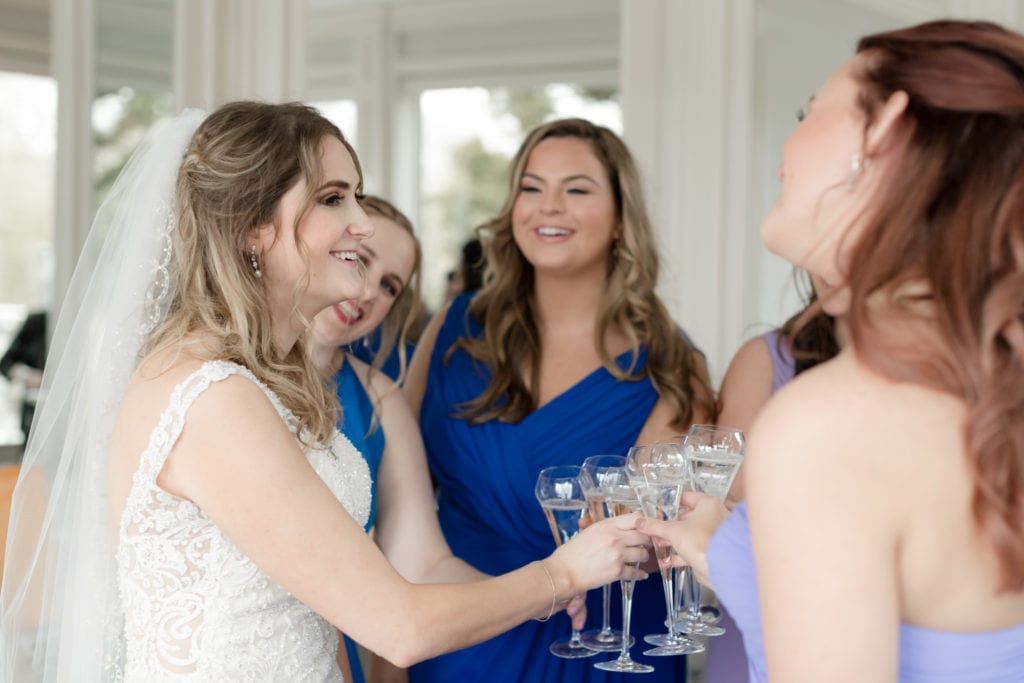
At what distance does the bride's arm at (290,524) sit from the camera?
1749mm

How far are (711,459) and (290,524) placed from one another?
0.76 metres

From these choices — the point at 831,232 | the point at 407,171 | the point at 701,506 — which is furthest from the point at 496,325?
the point at 407,171

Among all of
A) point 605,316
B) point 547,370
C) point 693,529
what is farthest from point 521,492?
point 693,529

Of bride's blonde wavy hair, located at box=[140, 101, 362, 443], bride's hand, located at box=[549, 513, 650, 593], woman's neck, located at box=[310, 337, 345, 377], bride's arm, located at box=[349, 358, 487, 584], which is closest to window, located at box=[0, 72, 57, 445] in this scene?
woman's neck, located at box=[310, 337, 345, 377]

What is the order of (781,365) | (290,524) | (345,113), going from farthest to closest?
(345,113) < (781,365) < (290,524)

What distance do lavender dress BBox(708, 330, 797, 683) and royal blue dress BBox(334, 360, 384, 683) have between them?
84 cm

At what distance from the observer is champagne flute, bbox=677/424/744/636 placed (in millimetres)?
2021

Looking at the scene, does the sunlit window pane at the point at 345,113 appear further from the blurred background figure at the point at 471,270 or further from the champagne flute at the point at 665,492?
the champagne flute at the point at 665,492

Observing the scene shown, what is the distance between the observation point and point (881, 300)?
4.25 feet

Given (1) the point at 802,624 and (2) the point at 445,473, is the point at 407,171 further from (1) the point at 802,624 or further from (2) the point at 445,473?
(1) the point at 802,624

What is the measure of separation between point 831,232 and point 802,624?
0.46 m

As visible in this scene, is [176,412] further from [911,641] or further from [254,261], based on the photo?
[911,641]

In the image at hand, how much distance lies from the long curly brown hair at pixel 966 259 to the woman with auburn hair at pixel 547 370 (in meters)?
1.66

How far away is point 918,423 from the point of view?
1.25m
